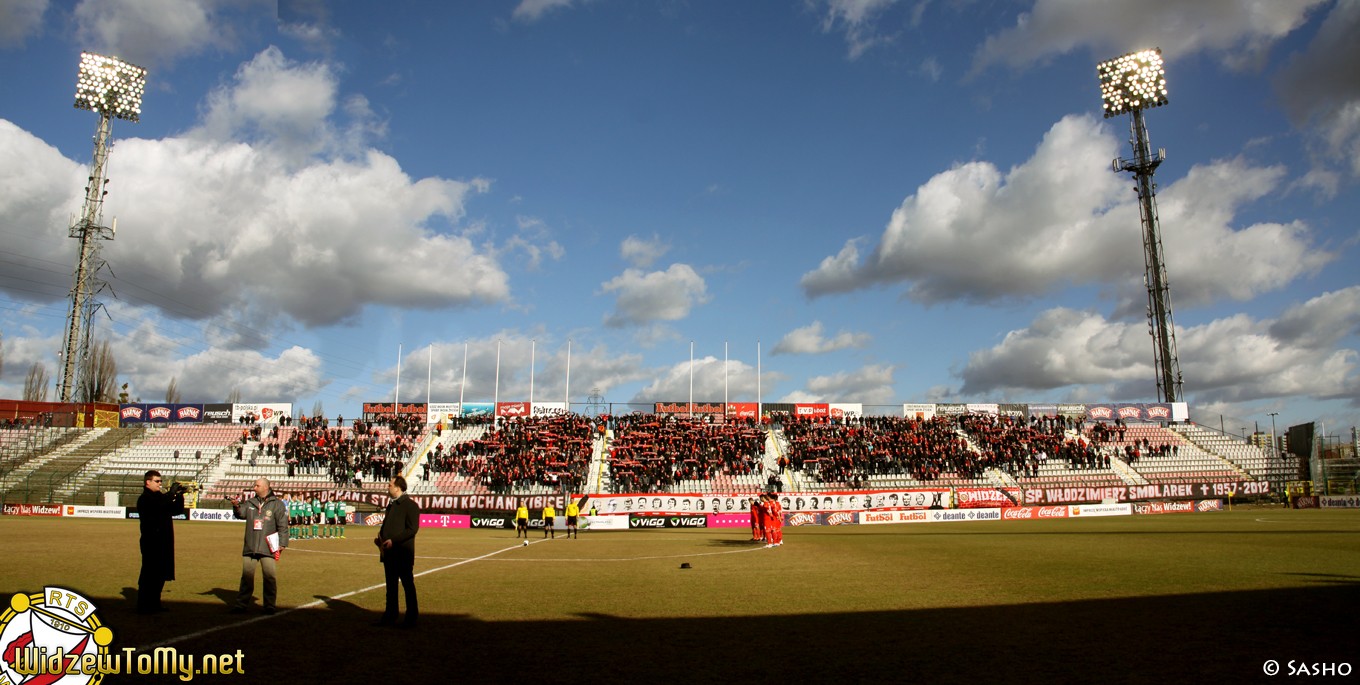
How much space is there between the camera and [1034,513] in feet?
145

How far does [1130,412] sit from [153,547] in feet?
236

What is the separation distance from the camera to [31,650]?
21.5 feet

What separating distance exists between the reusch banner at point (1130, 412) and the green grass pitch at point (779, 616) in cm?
4777

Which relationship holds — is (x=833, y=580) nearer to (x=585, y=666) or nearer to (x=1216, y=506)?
(x=585, y=666)

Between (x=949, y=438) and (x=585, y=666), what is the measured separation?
176 feet

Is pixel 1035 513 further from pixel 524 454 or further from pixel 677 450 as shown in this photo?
pixel 524 454

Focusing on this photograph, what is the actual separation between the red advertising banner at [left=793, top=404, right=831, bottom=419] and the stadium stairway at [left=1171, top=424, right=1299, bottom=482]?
101ft

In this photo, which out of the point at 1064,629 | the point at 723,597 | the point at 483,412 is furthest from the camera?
the point at 483,412

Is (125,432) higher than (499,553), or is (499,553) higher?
(125,432)

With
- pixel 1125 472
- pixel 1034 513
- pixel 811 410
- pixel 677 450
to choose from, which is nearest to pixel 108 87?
pixel 677 450

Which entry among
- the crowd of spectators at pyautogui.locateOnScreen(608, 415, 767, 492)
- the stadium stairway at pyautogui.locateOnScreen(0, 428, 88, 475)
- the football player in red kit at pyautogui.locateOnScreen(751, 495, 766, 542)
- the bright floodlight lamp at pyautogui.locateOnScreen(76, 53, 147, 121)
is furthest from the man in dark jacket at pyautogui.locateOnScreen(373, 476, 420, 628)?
the bright floodlight lamp at pyautogui.locateOnScreen(76, 53, 147, 121)

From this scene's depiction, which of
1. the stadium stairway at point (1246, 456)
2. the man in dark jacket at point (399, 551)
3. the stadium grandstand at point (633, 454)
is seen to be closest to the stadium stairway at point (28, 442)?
the stadium grandstand at point (633, 454)

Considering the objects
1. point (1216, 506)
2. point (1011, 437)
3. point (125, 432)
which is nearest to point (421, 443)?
point (125, 432)

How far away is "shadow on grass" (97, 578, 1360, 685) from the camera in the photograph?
675cm
